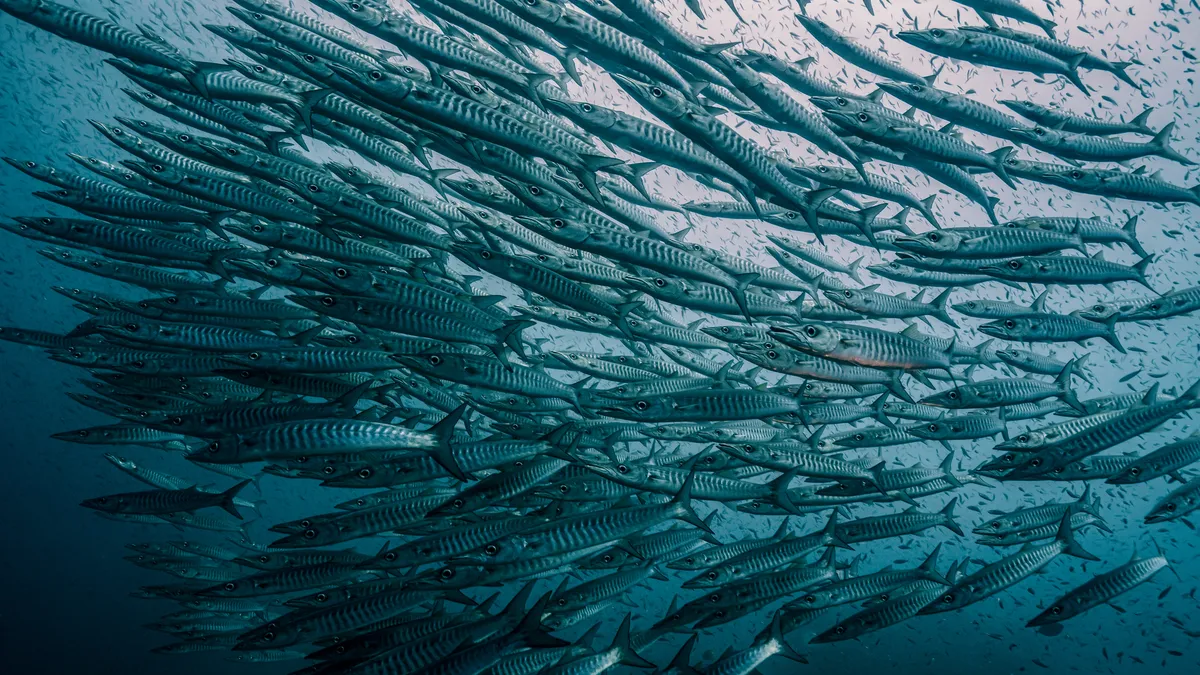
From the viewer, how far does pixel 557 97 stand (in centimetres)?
500

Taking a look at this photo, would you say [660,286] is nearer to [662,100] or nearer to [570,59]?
[662,100]

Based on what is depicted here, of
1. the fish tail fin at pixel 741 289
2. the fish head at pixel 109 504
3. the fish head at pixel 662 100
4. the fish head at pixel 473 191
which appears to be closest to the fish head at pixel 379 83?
the fish head at pixel 473 191

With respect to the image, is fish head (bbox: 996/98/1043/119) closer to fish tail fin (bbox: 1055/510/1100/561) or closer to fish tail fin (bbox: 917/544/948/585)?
fish tail fin (bbox: 1055/510/1100/561)

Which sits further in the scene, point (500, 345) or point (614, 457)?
point (614, 457)

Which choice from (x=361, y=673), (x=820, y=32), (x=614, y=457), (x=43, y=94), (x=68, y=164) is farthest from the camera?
(x=68, y=164)

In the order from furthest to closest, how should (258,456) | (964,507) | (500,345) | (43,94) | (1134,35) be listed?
(964,507) → (43,94) → (1134,35) → (500,345) → (258,456)

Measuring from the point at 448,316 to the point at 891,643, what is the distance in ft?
139

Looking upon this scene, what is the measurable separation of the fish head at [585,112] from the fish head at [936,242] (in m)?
Answer: 2.39

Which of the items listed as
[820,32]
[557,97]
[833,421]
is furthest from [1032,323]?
[557,97]

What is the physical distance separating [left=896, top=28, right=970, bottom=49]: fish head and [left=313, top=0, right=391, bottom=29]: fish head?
397cm

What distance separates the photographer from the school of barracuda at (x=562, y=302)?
4.82 m

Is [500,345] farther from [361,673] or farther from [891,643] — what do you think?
[891,643]

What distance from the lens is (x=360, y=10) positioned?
4.85 metres

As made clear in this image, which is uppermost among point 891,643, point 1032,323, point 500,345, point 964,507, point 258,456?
point 1032,323
